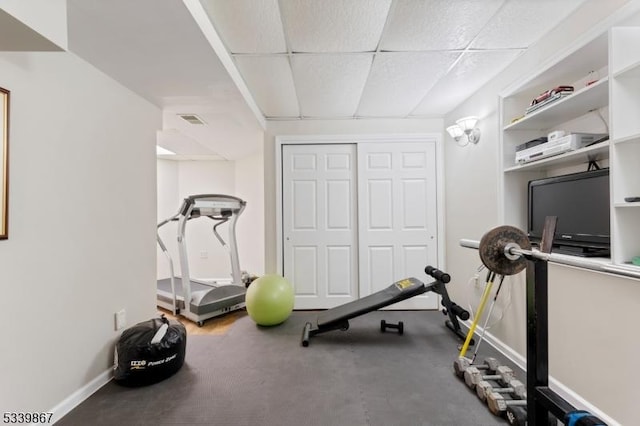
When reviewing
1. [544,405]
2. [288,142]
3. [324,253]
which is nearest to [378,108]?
[288,142]

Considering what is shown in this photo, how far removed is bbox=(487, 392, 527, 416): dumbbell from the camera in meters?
1.53

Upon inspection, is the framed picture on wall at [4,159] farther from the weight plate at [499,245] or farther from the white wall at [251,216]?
the white wall at [251,216]

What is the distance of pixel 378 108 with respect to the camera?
311 cm

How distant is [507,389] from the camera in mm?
1651

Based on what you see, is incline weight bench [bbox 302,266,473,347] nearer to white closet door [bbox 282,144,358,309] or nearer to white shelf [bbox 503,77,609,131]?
white closet door [bbox 282,144,358,309]

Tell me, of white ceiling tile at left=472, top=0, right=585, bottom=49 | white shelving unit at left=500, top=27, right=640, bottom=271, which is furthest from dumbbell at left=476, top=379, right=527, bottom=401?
white ceiling tile at left=472, top=0, right=585, bottom=49

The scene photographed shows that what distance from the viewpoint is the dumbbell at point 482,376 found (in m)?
1.74

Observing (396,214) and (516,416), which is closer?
(516,416)

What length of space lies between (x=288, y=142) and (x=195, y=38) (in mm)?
1899

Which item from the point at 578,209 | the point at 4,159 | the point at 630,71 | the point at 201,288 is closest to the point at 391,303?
the point at 578,209

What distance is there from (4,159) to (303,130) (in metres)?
2.65

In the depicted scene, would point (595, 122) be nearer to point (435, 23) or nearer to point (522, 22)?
point (522, 22)

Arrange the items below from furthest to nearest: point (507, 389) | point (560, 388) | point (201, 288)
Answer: point (201, 288)
point (560, 388)
point (507, 389)

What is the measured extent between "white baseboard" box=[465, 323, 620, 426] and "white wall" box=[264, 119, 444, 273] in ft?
7.91
